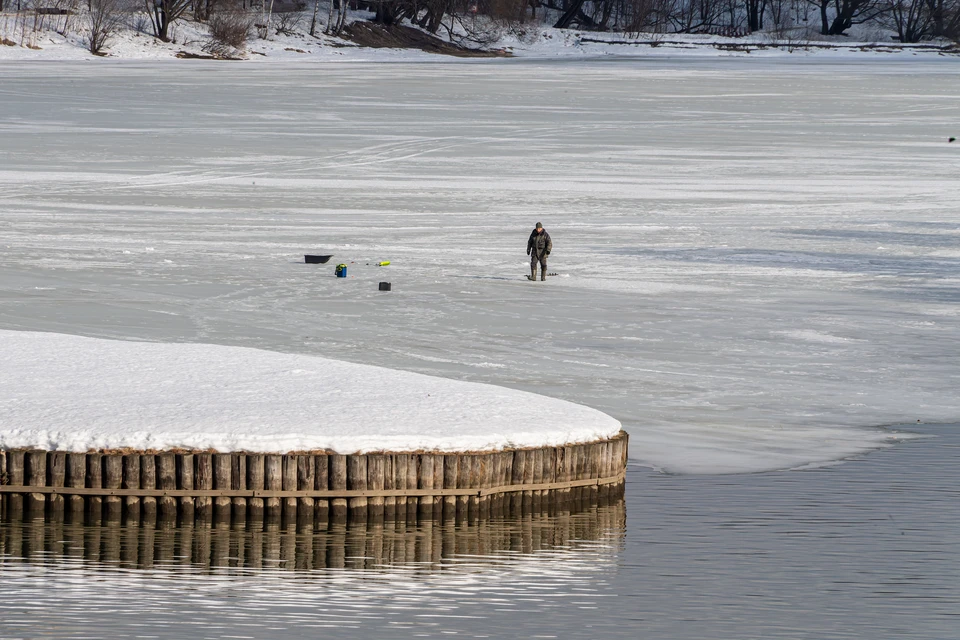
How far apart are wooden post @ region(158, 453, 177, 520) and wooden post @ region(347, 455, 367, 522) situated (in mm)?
988

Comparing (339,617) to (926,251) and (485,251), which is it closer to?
(485,251)

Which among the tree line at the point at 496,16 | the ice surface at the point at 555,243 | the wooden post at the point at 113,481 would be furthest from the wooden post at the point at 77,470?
the tree line at the point at 496,16

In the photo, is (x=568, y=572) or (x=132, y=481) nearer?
(x=568, y=572)

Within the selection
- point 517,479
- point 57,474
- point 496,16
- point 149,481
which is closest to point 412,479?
point 517,479

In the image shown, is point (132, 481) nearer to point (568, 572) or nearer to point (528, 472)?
point (528, 472)

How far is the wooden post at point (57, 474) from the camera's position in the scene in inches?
383

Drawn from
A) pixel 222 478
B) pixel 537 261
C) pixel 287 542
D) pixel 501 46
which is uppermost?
pixel 501 46

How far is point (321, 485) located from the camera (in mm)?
9766

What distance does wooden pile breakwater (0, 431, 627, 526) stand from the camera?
31.8ft

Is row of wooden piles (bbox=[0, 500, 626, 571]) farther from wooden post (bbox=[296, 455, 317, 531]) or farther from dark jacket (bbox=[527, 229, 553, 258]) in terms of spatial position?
dark jacket (bbox=[527, 229, 553, 258])

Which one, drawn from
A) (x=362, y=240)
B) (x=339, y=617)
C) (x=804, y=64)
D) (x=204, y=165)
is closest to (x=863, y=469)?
(x=339, y=617)

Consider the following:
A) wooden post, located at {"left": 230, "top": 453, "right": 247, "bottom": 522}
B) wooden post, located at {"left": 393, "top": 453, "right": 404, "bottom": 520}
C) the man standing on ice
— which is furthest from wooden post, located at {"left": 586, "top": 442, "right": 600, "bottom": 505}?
the man standing on ice

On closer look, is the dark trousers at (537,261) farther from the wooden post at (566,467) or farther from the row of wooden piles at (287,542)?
the row of wooden piles at (287,542)

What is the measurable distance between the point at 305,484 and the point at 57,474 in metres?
1.41
